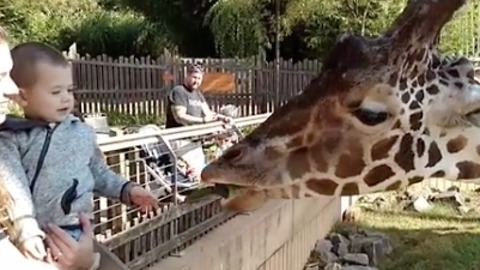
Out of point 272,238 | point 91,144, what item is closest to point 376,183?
point 91,144

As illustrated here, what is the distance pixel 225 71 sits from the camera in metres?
15.4

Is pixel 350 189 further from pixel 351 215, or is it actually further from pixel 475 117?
pixel 351 215

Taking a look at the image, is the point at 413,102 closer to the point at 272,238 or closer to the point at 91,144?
the point at 91,144

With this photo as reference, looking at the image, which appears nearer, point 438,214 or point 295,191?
point 295,191

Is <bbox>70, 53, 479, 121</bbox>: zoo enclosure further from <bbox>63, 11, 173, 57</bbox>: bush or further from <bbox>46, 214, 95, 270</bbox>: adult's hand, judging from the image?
<bbox>46, 214, 95, 270</bbox>: adult's hand

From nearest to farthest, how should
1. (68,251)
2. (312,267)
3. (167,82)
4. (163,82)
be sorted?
(68,251) → (312,267) → (167,82) → (163,82)

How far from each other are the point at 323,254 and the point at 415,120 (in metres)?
4.25

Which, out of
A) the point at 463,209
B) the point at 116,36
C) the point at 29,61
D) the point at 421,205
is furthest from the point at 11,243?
the point at 116,36

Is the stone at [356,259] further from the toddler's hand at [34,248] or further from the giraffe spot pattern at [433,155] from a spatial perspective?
the toddler's hand at [34,248]

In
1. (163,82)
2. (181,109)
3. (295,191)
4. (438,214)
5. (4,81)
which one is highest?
(4,81)

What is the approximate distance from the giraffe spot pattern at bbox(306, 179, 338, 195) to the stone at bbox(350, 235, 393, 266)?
4277 mm

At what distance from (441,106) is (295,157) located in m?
0.50

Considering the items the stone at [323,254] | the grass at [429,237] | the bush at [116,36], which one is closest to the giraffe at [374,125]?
the stone at [323,254]

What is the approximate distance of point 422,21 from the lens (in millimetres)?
2650
